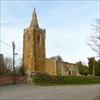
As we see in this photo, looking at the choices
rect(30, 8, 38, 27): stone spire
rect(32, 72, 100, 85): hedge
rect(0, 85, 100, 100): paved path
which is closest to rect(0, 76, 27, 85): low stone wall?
rect(32, 72, 100, 85): hedge

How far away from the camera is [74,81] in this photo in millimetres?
68188

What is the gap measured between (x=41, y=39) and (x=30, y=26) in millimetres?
5833

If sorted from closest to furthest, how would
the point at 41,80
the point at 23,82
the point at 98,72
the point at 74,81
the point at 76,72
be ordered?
the point at 23,82, the point at 41,80, the point at 74,81, the point at 98,72, the point at 76,72

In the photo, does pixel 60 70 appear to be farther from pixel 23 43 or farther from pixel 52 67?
pixel 23 43

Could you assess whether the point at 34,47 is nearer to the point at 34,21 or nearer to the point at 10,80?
the point at 34,21

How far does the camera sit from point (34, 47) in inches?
3831

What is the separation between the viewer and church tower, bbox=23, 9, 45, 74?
96.6 m

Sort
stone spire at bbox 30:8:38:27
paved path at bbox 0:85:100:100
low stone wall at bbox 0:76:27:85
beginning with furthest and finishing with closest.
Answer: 1. stone spire at bbox 30:8:38:27
2. low stone wall at bbox 0:76:27:85
3. paved path at bbox 0:85:100:100

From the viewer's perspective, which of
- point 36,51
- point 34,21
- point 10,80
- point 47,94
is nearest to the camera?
point 47,94

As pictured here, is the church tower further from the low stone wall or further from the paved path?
the paved path

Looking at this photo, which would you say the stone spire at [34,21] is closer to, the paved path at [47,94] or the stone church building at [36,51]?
the stone church building at [36,51]

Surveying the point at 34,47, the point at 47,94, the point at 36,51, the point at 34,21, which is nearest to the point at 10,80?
the point at 47,94

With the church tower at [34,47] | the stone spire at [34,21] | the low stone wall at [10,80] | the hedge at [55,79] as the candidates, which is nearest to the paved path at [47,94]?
the low stone wall at [10,80]

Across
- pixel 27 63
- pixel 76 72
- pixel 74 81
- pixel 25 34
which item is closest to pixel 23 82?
pixel 74 81
